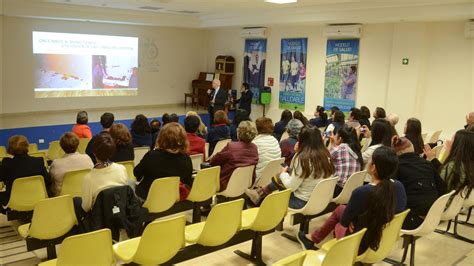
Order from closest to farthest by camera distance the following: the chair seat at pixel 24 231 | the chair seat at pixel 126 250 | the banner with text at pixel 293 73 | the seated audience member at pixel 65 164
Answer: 1. the chair seat at pixel 126 250
2. the chair seat at pixel 24 231
3. the seated audience member at pixel 65 164
4. the banner with text at pixel 293 73

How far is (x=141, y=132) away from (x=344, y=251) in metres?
3.87

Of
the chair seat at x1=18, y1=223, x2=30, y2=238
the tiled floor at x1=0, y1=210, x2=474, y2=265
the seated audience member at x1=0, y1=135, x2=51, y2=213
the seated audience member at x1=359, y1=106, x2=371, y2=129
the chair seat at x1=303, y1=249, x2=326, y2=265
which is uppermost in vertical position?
the seated audience member at x1=359, y1=106, x2=371, y2=129

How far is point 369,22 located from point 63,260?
29.4 ft

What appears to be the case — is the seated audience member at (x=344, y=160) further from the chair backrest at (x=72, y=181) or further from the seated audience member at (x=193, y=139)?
the chair backrest at (x=72, y=181)

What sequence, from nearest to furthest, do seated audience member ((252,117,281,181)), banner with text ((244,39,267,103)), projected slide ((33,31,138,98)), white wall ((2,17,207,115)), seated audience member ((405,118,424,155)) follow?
seated audience member ((252,117,281,181)) < seated audience member ((405,118,424,155)) < white wall ((2,17,207,115)) < projected slide ((33,31,138,98)) < banner with text ((244,39,267,103))

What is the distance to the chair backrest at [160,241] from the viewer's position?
268 centimetres

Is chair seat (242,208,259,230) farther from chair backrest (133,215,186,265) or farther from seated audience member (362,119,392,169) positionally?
seated audience member (362,119,392,169)

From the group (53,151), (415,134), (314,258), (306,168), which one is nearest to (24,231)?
(314,258)

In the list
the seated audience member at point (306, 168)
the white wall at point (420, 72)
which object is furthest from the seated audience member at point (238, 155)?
the white wall at point (420, 72)

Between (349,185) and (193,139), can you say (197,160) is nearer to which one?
(193,139)

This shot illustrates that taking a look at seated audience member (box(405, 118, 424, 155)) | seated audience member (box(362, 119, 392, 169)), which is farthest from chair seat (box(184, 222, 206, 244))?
seated audience member (box(405, 118, 424, 155))

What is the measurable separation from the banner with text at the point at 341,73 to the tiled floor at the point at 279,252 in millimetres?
6367

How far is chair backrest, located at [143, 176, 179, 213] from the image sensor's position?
3.71m

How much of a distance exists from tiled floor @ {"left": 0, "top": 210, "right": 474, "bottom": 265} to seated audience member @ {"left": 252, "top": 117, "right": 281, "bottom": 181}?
0.73 m
